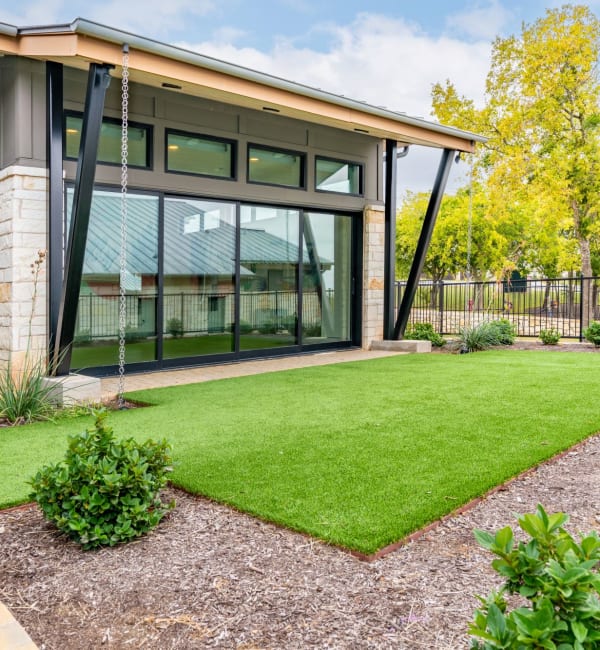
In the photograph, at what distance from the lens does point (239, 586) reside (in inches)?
89.3

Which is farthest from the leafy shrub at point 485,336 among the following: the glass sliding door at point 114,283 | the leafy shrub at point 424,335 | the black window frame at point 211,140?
the glass sliding door at point 114,283

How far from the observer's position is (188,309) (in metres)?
8.00

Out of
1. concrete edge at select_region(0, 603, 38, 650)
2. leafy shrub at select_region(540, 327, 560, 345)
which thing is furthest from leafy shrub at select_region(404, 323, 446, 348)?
concrete edge at select_region(0, 603, 38, 650)

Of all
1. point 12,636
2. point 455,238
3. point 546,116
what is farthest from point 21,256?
point 455,238

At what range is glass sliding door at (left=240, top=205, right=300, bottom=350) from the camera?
8.65 m

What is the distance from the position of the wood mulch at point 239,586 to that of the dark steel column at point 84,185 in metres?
2.95

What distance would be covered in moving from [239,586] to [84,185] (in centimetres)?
435

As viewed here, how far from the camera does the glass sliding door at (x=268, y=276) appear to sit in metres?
8.65

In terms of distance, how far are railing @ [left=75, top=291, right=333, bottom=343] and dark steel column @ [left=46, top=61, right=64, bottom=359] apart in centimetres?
93

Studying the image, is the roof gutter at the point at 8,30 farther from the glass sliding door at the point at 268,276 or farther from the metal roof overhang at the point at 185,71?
the glass sliding door at the point at 268,276

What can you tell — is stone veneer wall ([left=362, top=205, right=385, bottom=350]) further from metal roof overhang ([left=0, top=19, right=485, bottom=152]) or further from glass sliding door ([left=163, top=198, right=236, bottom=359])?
glass sliding door ([left=163, top=198, right=236, bottom=359])

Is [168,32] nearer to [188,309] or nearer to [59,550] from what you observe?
[188,309]

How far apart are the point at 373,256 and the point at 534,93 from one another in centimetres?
744

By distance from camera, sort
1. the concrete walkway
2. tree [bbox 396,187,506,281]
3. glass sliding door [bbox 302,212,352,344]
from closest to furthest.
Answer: the concrete walkway, glass sliding door [bbox 302,212,352,344], tree [bbox 396,187,506,281]
